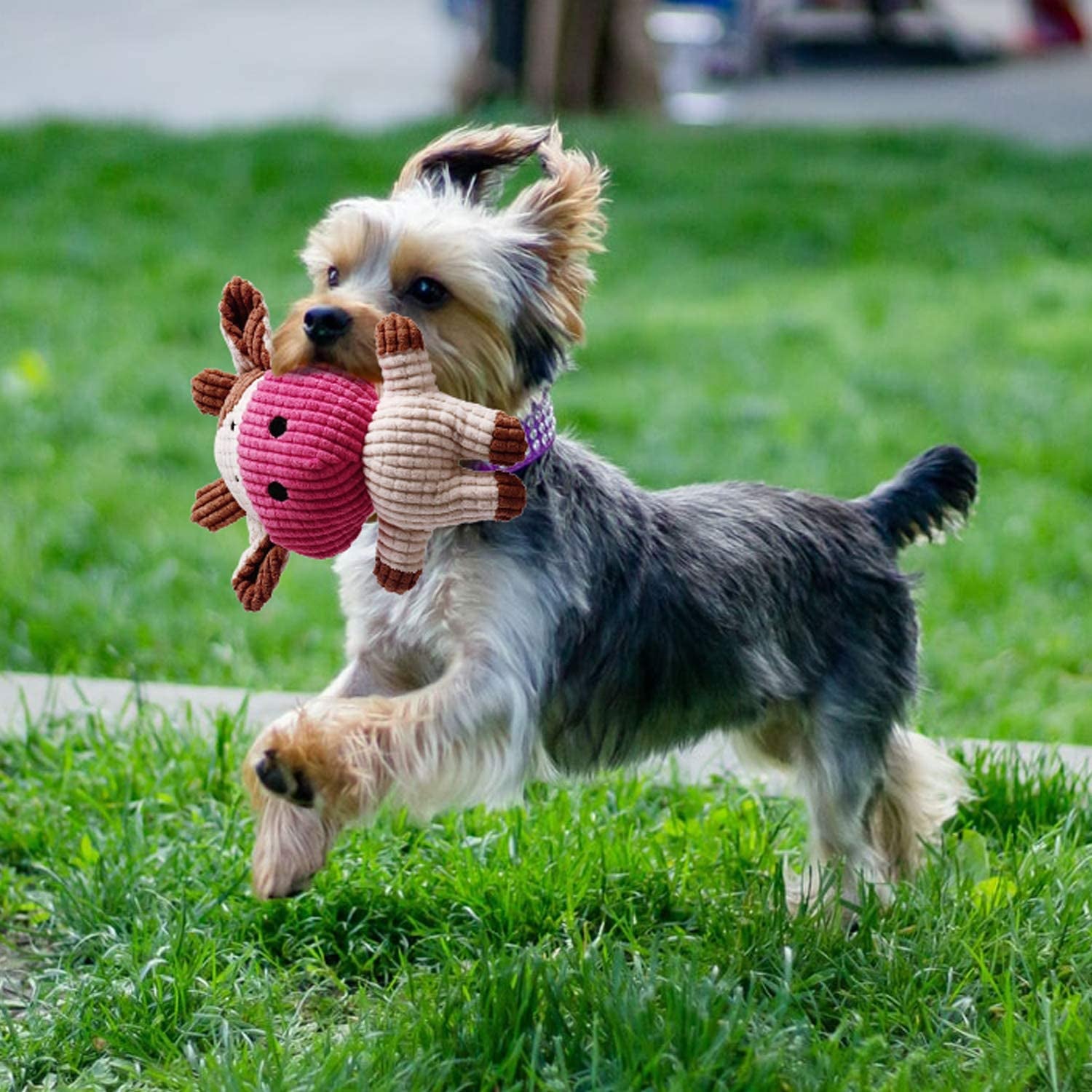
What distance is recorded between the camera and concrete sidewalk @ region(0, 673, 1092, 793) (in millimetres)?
4762

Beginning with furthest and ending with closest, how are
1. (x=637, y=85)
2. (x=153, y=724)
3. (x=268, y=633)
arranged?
(x=637, y=85)
(x=268, y=633)
(x=153, y=724)

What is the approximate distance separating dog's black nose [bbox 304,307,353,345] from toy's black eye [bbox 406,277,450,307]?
0.19 metres

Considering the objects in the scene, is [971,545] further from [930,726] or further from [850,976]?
[850,976]

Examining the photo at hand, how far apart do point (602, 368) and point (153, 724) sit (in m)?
5.19

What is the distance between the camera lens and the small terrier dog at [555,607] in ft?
10.7

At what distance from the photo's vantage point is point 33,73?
19328 mm

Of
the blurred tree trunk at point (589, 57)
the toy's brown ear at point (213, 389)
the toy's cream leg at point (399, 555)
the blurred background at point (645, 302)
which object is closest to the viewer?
the toy's cream leg at point (399, 555)

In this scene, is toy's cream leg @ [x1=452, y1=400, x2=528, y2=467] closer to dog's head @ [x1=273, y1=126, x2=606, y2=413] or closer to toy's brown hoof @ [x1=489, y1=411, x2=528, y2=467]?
toy's brown hoof @ [x1=489, y1=411, x2=528, y2=467]

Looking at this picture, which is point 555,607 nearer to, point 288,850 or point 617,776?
point 288,850

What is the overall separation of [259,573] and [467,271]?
0.67 metres

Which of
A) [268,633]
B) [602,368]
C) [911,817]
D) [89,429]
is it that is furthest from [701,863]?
[602,368]

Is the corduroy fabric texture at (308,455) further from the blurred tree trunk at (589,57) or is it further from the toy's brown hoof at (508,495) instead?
the blurred tree trunk at (589,57)

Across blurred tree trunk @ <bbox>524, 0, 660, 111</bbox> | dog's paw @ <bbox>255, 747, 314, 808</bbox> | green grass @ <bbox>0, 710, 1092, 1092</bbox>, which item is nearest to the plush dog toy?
dog's paw @ <bbox>255, 747, 314, 808</bbox>

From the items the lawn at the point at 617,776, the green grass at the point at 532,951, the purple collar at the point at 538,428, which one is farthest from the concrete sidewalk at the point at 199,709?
the purple collar at the point at 538,428
